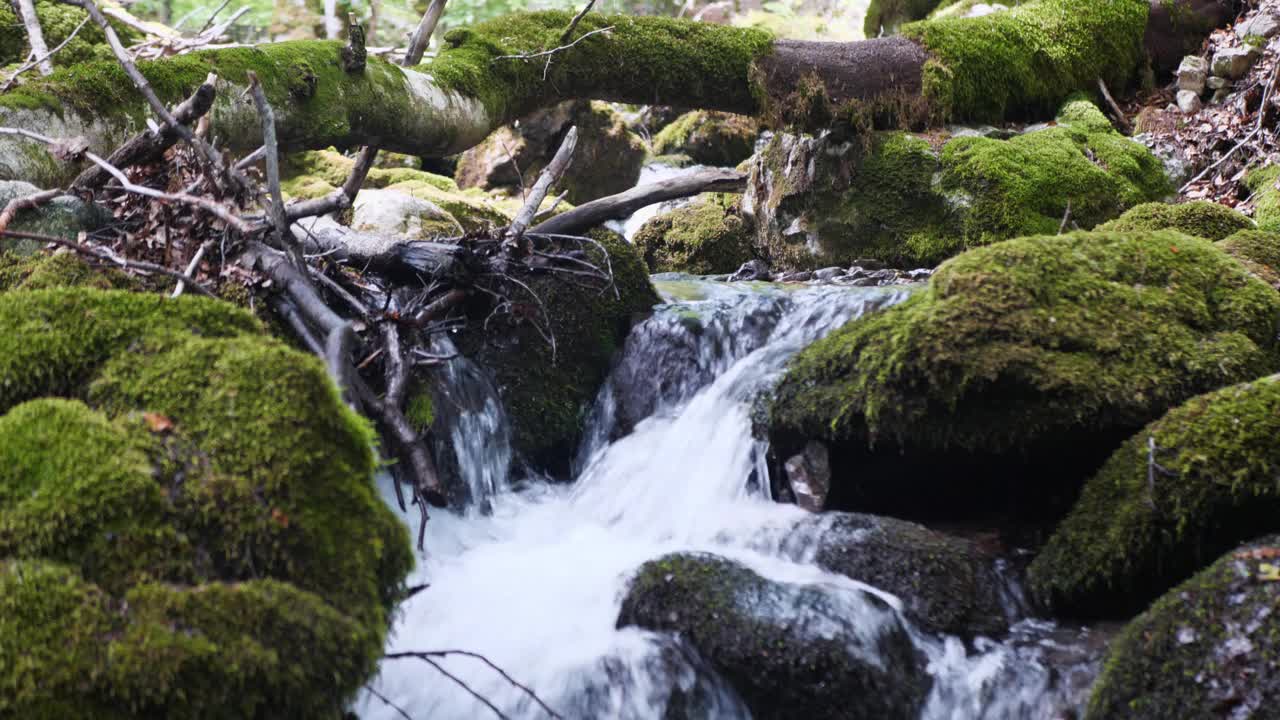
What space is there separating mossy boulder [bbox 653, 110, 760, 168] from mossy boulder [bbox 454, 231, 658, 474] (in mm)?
7297

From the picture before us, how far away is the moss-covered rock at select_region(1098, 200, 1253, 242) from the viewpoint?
5.59 meters

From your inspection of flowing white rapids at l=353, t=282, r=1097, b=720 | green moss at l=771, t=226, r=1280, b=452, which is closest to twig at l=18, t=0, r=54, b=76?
flowing white rapids at l=353, t=282, r=1097, b=720

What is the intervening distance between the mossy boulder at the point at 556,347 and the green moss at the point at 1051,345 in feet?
6.52

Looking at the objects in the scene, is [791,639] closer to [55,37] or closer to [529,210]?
[529,210]

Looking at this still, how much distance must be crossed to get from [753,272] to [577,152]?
475 centimetres

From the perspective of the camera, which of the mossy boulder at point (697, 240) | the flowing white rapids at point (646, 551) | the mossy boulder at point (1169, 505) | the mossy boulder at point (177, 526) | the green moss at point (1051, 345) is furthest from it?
the mossy boulder at point (697, 240)

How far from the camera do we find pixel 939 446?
13.2 feet

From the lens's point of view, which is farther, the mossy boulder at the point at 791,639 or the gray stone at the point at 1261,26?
the gray stone at the point at 1261,26

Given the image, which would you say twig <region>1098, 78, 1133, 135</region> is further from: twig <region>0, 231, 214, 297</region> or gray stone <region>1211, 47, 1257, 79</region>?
twig <region>0, 231, 214, 297</region>

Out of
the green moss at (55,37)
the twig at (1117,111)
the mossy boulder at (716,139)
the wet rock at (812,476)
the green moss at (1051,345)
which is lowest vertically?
the wet rock at (812,476)

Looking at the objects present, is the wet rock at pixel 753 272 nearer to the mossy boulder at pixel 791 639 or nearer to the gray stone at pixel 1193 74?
the gray stone at pixel 1193 74

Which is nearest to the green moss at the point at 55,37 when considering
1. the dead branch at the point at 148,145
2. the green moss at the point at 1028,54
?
the dead branch at the point at 148,145

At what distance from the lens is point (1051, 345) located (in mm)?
3902

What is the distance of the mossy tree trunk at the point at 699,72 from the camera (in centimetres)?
645
